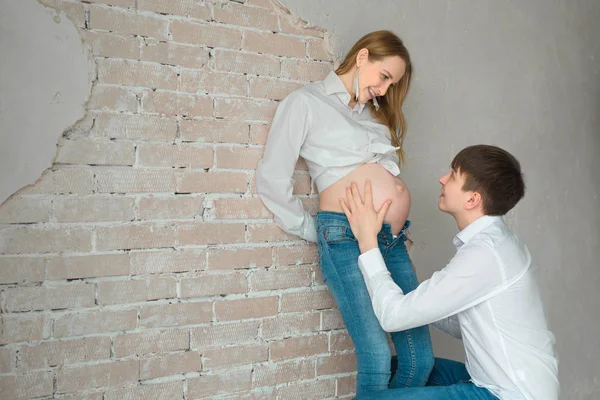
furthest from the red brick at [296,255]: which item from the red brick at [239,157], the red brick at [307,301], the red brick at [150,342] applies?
the red brick at [150,342]

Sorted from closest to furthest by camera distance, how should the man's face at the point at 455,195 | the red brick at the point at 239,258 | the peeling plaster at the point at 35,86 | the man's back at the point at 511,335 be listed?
the man's back at the point at 511,335
the peeling plaster at the point at 35,86
the man's face at the point at 455,195
the red brick at the point at 239,258

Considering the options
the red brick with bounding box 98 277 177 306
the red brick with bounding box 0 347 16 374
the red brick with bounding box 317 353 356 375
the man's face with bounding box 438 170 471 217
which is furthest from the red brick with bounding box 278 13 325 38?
the red brick with bounding box 0 347 16 374

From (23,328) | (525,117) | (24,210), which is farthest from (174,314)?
(525,117)

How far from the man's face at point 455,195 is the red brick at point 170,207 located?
824mm

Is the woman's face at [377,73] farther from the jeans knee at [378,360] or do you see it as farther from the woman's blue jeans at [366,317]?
the jeans knee at [378,360]

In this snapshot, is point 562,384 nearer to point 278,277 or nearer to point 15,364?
point 278,277

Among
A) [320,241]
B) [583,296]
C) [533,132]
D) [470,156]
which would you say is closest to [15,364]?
[320,241]

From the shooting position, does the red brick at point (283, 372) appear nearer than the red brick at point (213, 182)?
No

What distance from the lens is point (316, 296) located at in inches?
88.2

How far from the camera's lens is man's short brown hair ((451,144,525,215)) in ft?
5.78

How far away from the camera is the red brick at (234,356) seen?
6.58 ft

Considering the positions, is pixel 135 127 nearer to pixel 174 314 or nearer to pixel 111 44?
pixel 111 44

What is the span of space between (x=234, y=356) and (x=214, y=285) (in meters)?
0.27

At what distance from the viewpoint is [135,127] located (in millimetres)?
1889
